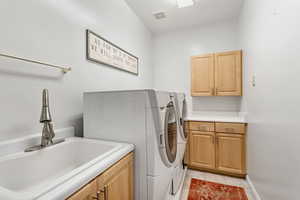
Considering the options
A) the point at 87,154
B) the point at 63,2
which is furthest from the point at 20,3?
the point at 87,154

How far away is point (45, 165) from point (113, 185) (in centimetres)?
53

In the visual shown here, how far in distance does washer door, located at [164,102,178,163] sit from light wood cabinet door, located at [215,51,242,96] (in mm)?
1511

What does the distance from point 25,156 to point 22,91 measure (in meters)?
0.46

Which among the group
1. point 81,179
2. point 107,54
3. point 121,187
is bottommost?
point 121,187

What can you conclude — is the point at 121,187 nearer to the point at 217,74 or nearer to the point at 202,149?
the point at 202,149

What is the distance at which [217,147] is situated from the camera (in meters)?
2.38

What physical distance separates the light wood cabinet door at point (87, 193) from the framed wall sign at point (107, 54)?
1317 mm

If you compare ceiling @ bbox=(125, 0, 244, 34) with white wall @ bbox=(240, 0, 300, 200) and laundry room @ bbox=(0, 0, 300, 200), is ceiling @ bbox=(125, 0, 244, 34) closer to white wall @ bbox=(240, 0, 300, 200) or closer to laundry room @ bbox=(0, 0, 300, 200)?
laundry room @ bbox=(0, 0, 300, 200)

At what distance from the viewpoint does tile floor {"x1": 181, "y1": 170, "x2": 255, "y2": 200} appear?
192 cm

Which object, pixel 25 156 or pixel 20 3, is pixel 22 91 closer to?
pixel 25 156

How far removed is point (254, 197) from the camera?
180 cm

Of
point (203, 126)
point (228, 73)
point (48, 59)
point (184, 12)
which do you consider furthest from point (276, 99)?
point (184, 12)

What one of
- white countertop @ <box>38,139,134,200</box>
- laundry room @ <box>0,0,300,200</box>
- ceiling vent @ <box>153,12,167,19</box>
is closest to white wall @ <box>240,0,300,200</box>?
laundry room @ <box>0,0,300,200</box>

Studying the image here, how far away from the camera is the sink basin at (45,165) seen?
0.60 m
